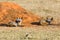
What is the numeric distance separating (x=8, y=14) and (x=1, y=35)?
7065 mm

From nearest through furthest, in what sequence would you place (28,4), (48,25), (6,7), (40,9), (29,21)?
(48,25) → (29,21) → (6,7) → (40,9) → (28,4)

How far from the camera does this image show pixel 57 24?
20.1m

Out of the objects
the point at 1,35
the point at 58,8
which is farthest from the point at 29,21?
the point at 58,8

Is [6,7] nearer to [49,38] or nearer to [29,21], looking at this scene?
[29,21]

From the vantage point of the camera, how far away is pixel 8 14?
71.7ft

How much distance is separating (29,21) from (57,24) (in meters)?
2.37

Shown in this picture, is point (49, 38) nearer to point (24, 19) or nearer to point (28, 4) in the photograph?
point (24, 19)

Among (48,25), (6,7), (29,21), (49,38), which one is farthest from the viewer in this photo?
(6,7)

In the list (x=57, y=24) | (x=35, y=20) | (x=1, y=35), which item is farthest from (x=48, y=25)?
(x=1, y=35)

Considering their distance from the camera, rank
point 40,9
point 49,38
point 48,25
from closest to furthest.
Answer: point 49,38
point 48,25
point 40,9

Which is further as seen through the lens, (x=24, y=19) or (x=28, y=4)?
(x=28, y=4)

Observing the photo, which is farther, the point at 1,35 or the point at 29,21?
the point at 29,21

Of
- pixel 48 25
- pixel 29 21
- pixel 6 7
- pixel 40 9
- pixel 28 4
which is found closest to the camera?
pixel 48 25

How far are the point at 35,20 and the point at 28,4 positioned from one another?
10.8 m
